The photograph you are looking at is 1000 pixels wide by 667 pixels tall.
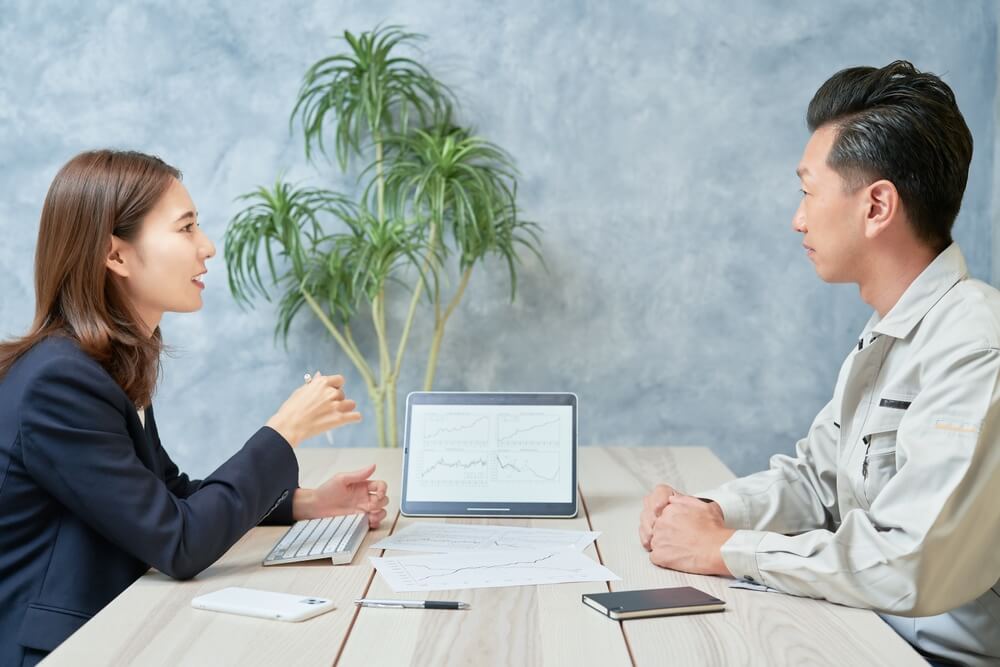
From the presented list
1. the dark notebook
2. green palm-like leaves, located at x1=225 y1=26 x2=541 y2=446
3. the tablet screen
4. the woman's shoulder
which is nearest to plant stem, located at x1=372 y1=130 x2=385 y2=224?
green palm-like leaves, located at x1=225 y1=26 x2=541 y2=446

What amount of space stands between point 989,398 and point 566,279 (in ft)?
7.91

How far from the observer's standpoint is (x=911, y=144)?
1.65 metres

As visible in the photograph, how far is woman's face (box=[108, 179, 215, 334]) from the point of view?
1.74 metres

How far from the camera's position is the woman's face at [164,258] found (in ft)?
5.72

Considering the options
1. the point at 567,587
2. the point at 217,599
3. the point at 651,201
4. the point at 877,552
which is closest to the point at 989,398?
the point at 877,552

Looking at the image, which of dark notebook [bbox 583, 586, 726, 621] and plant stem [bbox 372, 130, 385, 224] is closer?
dark notebook [bbox 583, 586, 726, 621]

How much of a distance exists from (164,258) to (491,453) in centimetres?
74

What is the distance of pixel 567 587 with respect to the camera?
4.77 ft

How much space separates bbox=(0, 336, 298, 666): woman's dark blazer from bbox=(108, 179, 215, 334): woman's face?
0.65 ft

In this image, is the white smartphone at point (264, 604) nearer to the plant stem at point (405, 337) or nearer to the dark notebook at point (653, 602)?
the dark notebook at point (653, 602)

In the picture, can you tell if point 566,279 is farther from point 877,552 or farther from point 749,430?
point 877,552

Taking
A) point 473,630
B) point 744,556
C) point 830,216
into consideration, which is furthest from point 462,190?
point 473,630

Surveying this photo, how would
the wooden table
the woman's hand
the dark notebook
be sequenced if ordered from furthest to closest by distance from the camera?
the woman's hand < the dark notebook < the wooden table

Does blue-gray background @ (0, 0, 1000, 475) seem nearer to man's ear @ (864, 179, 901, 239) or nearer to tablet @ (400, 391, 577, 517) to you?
tablet @ (400, 391, 577, 517)
